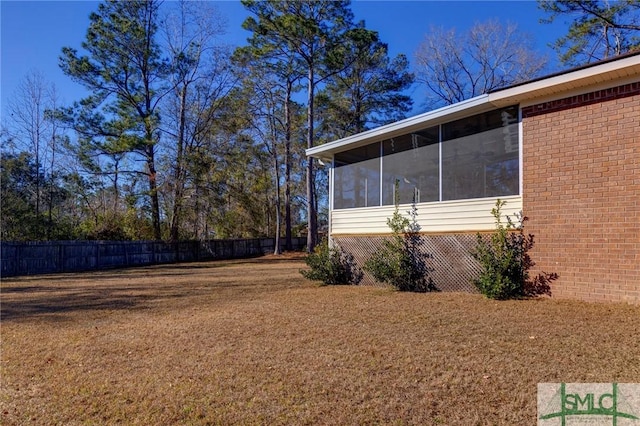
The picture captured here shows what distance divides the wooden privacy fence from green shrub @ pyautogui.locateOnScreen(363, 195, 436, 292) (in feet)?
48.4

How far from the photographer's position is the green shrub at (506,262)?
6.98 m

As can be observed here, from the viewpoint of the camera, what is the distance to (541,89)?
6.86m

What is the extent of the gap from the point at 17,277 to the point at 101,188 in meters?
8.98

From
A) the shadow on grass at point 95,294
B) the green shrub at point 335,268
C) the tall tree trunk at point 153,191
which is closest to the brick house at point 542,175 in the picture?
the green shrub at point 335,268

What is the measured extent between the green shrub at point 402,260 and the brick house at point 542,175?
0.23 meters

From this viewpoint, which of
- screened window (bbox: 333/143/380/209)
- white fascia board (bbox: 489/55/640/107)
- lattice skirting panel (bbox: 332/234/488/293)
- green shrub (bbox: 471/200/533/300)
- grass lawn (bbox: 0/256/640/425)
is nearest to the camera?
grass lawn (bbox: 0/256/640/425)

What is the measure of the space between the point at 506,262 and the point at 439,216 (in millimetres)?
1730

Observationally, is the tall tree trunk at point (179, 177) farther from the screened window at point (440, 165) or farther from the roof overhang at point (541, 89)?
the roof overhang at point (541, 89)

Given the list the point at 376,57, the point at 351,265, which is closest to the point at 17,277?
the point at 351,265

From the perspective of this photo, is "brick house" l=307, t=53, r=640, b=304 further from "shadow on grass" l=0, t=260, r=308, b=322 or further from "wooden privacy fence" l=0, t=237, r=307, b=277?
"wooden privacy fence" l=0, t=237, r=307, b=277

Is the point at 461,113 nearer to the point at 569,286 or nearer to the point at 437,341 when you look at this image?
the point at 569,286

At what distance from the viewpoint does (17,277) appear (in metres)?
15.6

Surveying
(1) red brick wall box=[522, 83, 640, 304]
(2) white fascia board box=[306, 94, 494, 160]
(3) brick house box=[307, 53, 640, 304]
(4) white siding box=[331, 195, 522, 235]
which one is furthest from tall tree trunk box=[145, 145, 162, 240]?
(1) red brick wall box=[522, 83, 640, 304]

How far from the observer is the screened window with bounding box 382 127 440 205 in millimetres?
8648
